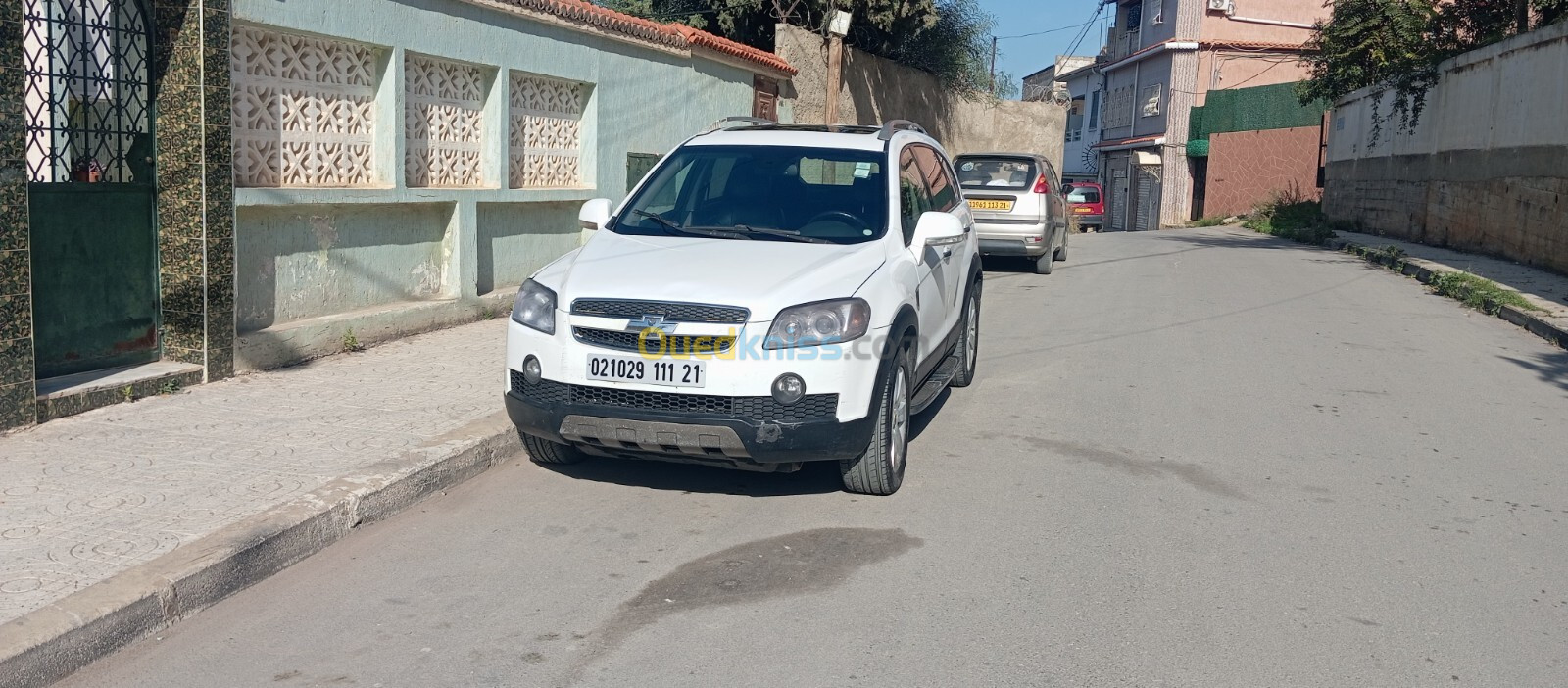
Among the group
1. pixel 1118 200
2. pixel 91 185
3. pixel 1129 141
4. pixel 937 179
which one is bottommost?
pixel 91 185

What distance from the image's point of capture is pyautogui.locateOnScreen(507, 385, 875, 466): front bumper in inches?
213

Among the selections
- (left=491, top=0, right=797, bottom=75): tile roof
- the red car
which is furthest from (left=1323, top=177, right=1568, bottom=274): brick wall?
(left=491, top=0, right=797, bottom=75): tile roof

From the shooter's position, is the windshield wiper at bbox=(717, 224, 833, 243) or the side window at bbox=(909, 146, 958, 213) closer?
the windshield wiper at bbox=(717, 224, 833, 243)

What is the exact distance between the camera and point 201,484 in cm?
545

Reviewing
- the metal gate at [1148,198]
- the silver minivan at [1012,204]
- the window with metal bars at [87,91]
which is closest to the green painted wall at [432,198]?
the window with metal bars at [87,91]

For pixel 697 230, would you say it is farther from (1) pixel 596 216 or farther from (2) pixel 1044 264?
(2) pixel 1044 264

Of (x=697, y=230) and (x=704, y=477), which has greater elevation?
(x=697, y=230)

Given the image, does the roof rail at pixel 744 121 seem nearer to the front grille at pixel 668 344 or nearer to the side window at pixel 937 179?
the side window at pixel 937 179

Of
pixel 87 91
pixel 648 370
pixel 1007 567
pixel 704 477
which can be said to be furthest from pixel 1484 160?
pixel 87 91

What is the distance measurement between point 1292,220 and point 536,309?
28.0 metres

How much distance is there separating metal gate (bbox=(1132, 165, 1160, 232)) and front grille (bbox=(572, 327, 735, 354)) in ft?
126

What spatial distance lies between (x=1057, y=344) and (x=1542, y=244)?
922cm

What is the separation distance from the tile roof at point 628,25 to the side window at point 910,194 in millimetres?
4585

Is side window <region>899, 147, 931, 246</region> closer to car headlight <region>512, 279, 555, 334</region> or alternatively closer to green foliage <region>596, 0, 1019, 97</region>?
car headlight <region>512, 279, 555, 334</region>
